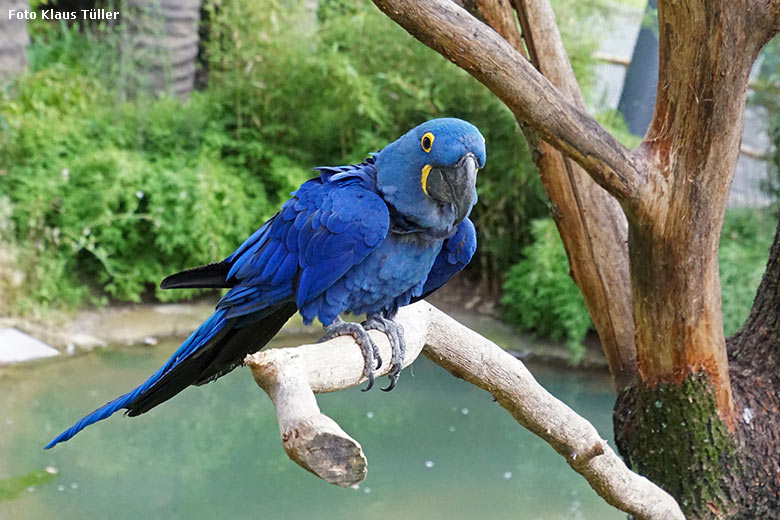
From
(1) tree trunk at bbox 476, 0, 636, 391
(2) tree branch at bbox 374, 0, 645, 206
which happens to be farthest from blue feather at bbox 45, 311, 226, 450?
(1) tree trunk at bbox 476, 0, 636, 391

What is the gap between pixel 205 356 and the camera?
167cm

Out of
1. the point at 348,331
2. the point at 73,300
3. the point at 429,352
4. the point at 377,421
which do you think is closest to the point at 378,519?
the point at 377,421

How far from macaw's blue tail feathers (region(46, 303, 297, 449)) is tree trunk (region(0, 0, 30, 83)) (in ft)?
11.5

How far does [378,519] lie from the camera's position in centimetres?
297

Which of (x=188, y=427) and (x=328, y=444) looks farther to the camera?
(x=188, y=427)

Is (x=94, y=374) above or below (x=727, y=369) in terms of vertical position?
below

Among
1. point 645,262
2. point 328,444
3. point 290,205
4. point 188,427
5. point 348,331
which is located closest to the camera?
point 328,444

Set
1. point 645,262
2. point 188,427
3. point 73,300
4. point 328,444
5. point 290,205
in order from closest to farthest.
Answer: point 328,444 → point 290,205 → point 645,262 → point 188,427 → point 73,300

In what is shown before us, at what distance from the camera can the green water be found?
2986 mm

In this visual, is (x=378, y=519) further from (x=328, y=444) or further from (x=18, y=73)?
(x=18, y=73)

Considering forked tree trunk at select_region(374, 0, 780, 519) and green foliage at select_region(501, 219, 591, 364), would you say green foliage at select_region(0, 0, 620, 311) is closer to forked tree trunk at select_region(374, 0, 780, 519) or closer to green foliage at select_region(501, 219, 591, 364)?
green foliage at select_region(501, 219, 591, 364)

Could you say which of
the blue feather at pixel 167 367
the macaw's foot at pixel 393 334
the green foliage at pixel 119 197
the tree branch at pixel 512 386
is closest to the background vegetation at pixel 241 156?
the green foliage at pixel 119 197

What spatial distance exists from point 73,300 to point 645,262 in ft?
9.78

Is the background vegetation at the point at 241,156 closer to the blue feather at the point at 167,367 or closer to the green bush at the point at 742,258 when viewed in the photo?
Result: the green bush at the point at 742,258
